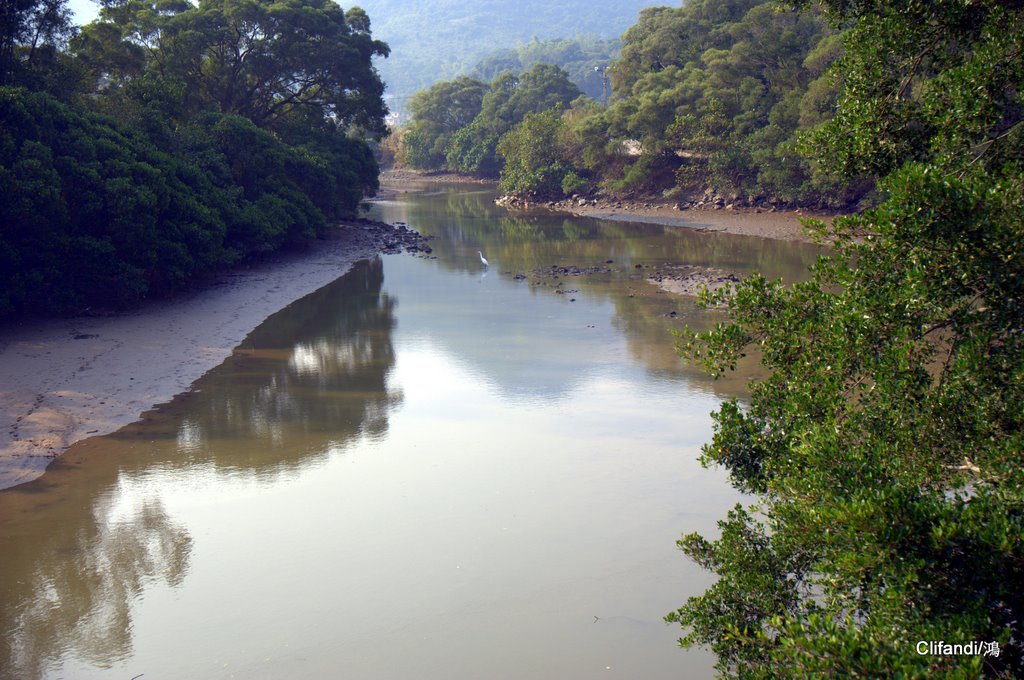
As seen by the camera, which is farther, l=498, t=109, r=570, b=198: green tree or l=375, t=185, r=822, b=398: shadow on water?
l=498, t=109, r=570, b=198: green tree

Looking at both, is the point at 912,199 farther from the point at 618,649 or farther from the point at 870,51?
the point at 618,649

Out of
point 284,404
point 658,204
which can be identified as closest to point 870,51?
point 284,404

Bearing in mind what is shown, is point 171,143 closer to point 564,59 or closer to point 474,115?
point 474,115

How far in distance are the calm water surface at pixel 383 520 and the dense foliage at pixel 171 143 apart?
3.86m

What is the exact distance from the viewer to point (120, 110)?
23703 millimetres

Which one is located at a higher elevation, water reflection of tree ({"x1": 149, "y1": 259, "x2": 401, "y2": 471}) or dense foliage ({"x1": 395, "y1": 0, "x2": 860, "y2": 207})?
dense foliage ({"x1": 395, "y1": 0, "x2": 860, "y2": 207})

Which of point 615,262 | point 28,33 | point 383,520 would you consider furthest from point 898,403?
point 615,262

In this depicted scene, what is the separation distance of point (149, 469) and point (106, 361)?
5.02 metres

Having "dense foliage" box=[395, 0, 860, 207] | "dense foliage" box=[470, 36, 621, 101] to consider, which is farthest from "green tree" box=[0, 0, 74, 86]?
"dense foliage" box=[470, 36, 621, 101]

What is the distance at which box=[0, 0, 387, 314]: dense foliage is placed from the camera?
17766 mm

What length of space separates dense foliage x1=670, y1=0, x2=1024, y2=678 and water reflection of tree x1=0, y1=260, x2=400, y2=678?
624 cm

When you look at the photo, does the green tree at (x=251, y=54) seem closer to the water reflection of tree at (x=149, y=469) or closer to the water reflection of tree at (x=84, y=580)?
the water reflection of tree at (x=149, y=469)

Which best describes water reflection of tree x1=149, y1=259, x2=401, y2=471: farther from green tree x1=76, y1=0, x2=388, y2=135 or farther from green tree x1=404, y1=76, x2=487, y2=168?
green tree x1=404, y1=76, x2=487, y2=168

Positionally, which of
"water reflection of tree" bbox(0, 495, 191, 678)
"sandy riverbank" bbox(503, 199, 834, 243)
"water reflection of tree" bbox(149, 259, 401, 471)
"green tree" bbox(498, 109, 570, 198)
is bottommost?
"water reflection of tree" bbox(0, 495, 191, 678)
